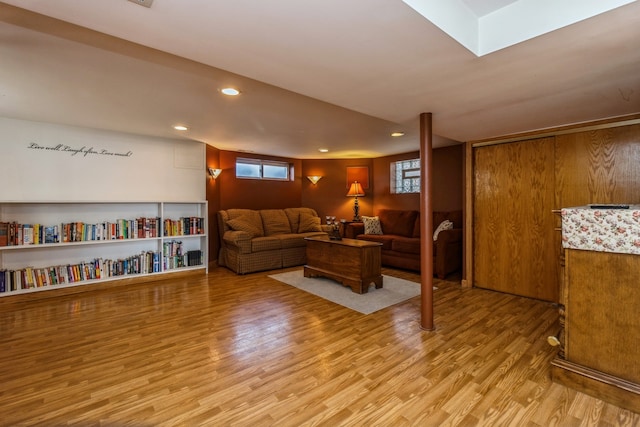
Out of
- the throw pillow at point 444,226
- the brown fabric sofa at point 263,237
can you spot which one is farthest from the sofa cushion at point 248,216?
the throw pillow at point 444,226

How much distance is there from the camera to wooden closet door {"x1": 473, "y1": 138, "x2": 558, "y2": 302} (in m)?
3.16

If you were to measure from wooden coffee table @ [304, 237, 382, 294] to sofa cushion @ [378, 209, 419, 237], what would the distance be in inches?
66.2

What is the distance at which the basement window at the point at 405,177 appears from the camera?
5.61 meters

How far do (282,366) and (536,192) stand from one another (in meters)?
3.20

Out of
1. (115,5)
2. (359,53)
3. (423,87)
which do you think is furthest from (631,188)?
(115,5)

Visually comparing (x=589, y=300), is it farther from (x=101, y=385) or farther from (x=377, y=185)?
(x=377, y=185)

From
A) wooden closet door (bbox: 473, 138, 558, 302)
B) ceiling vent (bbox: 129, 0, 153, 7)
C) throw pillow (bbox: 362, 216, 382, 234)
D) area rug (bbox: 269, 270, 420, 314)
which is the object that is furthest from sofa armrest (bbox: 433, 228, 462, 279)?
ceiling vent (bbox: 129, 0, 153, 7)

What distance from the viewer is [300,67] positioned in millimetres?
1740

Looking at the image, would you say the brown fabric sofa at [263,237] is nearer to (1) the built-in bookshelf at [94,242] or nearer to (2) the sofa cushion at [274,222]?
(2) the sofa cushion at [274,222]

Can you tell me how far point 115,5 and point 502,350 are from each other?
303 centimetres

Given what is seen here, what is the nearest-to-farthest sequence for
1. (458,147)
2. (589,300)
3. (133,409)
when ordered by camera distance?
(133,409) → (589,300) → (458,147)

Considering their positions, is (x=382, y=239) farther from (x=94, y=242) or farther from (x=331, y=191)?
(x=94, y=242)

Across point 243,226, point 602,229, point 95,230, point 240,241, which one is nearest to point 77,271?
point 95,230

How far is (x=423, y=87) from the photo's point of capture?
6.75 feet
